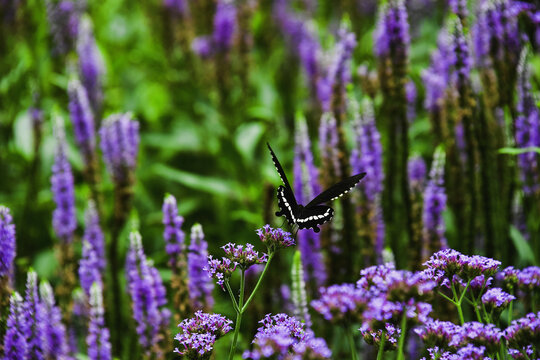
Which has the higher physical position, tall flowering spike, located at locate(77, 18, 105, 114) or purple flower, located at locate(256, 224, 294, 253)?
tall flowering spike, located at locate(77, 18, 105, 114)

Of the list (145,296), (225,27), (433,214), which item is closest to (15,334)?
(145,296)

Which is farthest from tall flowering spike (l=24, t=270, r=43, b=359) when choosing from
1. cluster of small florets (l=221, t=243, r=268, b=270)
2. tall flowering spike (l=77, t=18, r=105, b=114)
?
tall flowering spike (l=77, t=18, r=105, b=114)

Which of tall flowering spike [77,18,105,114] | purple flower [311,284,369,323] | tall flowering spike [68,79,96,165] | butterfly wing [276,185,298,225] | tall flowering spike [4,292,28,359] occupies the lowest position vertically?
purple flower [311,284,369,323]

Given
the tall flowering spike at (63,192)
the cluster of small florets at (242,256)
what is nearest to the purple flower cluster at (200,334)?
the cluster of small florets at (242,256)

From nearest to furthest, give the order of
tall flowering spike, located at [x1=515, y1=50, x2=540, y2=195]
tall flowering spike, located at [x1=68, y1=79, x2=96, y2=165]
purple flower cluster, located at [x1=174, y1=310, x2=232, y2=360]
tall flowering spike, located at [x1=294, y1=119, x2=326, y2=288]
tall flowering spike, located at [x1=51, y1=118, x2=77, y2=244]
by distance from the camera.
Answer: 1. purple flower cluster, located at [x1=174, y1=310, x2=232, y2=360]
2. tall flowering spike, located at [x1=515, y1=50, x2=540, y2=195]
3. tall flowering spike, located at [x1=294, y1=119, x2=326, y2=288]
4. tall flowering spike, located at [x1=51, y1=118, x2=77, y2=244]
5. tall flowering spike, located at [x1=68, y1=79, x2=96, y2=165]

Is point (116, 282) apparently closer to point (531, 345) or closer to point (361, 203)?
point (361, 203)

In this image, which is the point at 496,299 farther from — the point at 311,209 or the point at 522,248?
the point at 522,248

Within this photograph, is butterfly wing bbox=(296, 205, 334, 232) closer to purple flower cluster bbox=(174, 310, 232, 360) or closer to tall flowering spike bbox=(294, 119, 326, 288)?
purple flower cluster bbox=(174, 310, 232, 360)

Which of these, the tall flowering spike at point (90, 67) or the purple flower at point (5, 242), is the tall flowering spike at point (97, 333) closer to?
the purple flower at point (5, 242)
